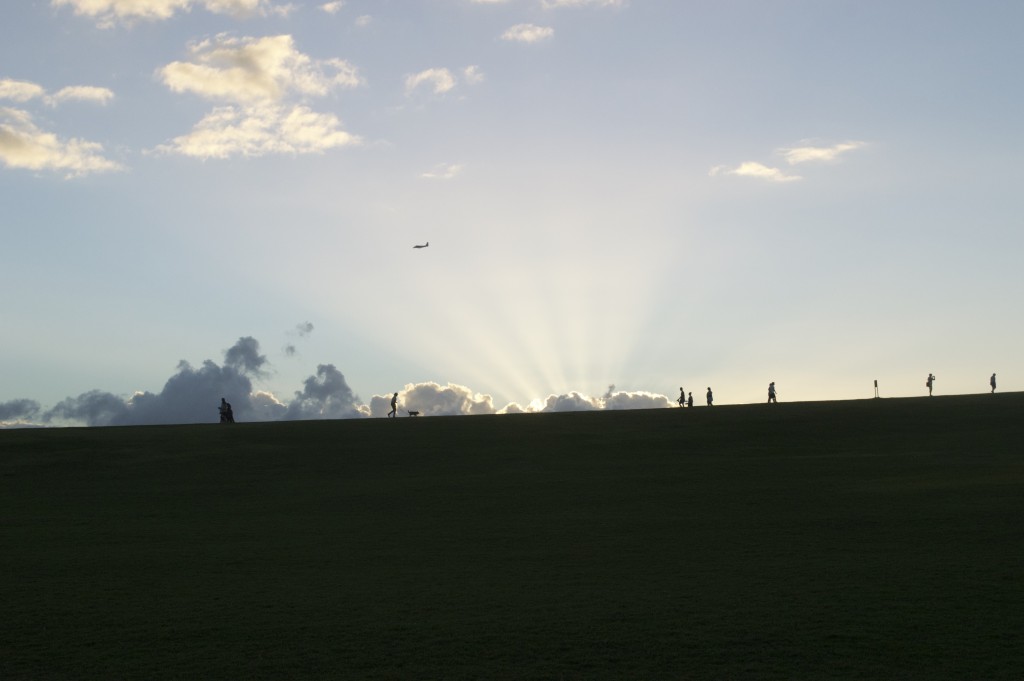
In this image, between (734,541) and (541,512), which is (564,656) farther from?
(541,512)

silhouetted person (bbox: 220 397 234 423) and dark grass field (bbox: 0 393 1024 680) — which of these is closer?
dark grass field (bbox: 0 393 1024 680)

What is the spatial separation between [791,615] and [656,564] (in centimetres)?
441

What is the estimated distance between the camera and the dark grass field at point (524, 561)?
1323 centimetres

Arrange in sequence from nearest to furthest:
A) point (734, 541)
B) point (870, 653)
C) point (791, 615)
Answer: point (870, 653)
point (791, 615)
point (734, 541)

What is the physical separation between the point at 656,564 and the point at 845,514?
24.7 ft

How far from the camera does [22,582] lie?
1866 centimetres

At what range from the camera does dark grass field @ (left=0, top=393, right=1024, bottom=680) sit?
13234 mm

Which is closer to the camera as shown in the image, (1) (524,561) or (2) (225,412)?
(1) (524,561)

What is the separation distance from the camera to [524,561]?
1964cm

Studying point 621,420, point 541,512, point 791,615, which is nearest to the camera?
point 791,615

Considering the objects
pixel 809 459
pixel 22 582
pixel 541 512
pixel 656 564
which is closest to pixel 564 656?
pixel 656 564

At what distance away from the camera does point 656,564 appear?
18.9 m

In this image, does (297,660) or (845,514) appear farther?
(845,514)

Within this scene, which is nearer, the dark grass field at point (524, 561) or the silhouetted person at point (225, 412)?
the dark grass field at point (524, 561)
